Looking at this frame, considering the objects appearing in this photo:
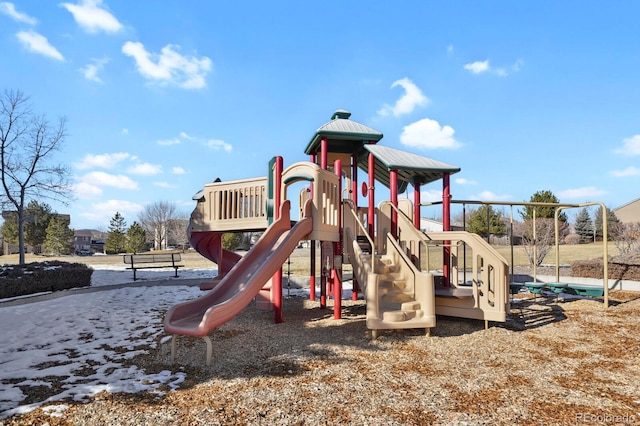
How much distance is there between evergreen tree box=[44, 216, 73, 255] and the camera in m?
47.2

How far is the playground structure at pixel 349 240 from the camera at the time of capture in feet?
22.2

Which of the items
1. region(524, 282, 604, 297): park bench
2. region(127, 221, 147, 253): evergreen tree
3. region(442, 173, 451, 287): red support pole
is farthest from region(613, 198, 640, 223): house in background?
region(127, 221, 147, 253): evergreen tree

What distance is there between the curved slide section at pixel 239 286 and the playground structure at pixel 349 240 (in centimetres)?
2

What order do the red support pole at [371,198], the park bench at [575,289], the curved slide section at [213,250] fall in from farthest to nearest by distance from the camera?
the curved slide section at [213,250]
the park bench at [575,289]
the red support pole at [371,198]

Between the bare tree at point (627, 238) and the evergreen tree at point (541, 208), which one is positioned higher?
the evergreen tree at point (541, 208)

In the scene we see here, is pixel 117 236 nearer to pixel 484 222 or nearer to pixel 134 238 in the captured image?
pixel 134 238

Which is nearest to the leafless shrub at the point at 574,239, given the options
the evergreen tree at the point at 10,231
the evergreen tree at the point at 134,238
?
the evergreen tree at the point at 134,238

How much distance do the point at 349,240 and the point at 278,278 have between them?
1899mm

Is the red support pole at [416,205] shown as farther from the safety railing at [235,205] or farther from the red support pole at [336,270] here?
the safety railing at [235,205]

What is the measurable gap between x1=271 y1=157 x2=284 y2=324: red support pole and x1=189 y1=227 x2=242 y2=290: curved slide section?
3.59 meters

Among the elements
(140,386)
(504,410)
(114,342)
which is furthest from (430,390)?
(114,342)

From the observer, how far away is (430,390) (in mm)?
4539

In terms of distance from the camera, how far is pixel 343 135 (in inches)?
381

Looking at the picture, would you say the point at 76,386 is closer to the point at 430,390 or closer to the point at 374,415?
the point at 374,415
